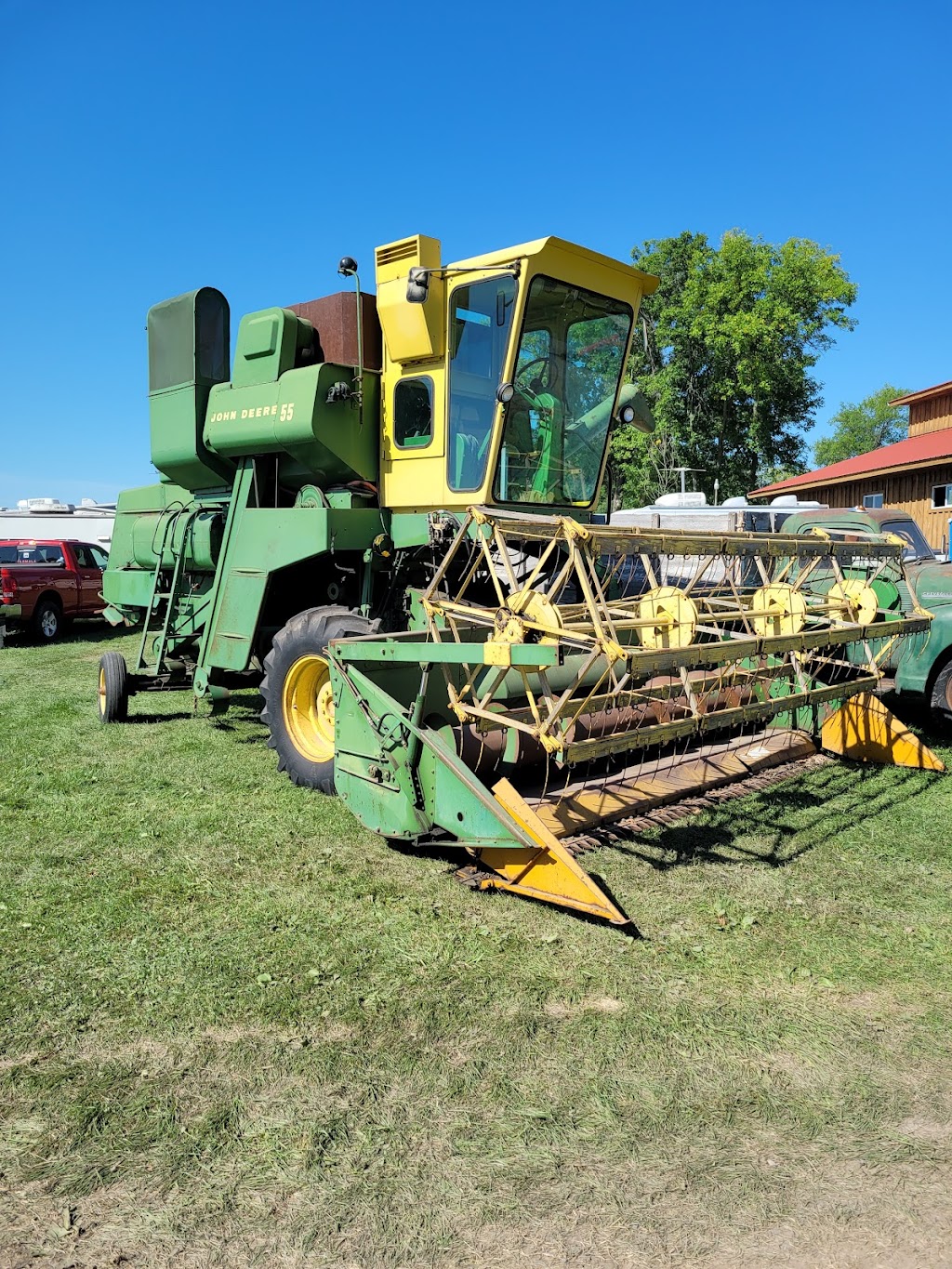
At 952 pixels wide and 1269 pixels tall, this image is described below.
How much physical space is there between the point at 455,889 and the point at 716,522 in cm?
1547

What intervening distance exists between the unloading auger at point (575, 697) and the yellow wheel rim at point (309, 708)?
0.80 meters

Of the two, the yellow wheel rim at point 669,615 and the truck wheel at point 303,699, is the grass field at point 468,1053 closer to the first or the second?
the truck wheel at point 303,699

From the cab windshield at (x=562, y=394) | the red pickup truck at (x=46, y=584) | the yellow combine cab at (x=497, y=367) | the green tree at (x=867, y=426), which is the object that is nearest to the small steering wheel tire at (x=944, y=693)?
the cab windshield at (x=562, y=394)

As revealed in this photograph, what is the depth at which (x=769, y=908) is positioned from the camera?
13.8 feet

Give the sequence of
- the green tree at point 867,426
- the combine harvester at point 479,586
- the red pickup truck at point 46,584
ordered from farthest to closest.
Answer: the green tree at point 867,426
the red pickup truck at point 46,584
the combine harvester at point 479,586

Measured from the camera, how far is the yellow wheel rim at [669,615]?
466 centimetres

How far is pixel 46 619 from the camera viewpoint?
16062mm

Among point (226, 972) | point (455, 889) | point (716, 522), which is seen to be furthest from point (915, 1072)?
point (716, 522)

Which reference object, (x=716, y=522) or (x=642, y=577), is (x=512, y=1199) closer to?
(x=642, y=577)

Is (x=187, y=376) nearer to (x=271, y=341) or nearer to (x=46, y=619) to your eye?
(x=271, y=341)

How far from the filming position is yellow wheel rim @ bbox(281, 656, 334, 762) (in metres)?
6.12

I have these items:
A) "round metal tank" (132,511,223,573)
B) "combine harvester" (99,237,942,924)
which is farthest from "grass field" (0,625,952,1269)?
"round metal tank" (132,511,223,573)

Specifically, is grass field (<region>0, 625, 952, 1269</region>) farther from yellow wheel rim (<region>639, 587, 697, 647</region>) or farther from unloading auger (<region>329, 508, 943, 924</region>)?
yellow wheel rim (<region>639, 587, 697, 647</region>)

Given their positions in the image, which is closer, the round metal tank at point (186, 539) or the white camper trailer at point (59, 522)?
the round metal tank at point (186, 539)
